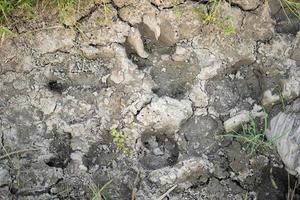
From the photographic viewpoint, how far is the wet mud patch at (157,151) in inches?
80.7

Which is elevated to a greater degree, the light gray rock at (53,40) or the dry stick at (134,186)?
the light gray rock at (53,40)

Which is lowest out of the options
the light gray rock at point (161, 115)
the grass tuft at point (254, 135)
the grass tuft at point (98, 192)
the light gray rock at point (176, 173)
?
the grass tuft at point (98, 192)

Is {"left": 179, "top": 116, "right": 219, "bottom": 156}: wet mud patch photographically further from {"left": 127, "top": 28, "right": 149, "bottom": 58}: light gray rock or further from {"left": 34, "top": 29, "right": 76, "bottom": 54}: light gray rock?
{"left": 34, "top": 29, "right": 76, "bottom": 54}: light gray rock

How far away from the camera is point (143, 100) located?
2072 mm

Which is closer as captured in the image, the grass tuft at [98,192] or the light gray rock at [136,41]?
the grass tuft at [98,192]

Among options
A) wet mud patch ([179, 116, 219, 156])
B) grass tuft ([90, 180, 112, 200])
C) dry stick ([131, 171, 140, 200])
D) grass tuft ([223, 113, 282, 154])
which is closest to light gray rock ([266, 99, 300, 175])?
grass tuft ([223, 113, 282, 154])

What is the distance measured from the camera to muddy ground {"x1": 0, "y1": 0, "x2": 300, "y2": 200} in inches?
80.0

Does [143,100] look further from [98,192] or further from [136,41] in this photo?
[98,192]

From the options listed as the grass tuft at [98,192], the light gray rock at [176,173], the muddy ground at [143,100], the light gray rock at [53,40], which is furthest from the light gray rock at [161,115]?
the light gray rock at [53,40]

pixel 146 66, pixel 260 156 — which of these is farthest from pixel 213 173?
pixel 146 66

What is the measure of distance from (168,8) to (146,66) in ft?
0.76

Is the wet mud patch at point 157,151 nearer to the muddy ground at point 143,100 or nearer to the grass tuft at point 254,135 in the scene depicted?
the muddy ground at point 143,100

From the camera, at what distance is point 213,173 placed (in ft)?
6.73

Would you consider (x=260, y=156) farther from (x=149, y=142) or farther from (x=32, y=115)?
(x=32, y=115)
